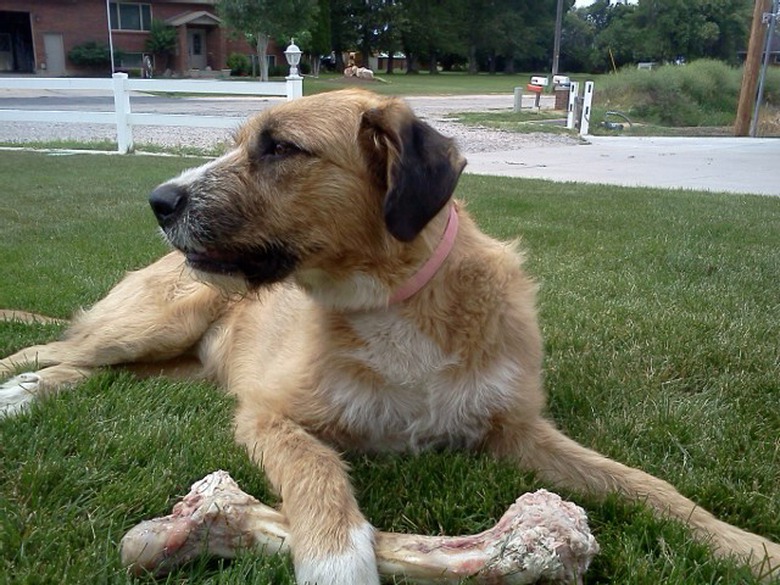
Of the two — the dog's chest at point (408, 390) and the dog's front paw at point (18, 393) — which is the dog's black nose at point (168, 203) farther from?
the dog's front paw at point (18, 393)

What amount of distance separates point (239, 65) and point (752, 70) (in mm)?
39186

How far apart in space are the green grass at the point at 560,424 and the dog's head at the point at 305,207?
72 cm

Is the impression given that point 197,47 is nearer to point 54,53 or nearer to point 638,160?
point 54,53

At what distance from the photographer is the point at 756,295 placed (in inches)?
203

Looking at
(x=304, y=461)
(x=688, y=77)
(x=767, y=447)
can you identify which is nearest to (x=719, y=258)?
(x=767, y=447)

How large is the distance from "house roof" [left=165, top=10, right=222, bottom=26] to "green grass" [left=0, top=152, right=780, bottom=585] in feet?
171

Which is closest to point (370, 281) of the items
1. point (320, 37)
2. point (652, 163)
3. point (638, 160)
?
point (652, 163)

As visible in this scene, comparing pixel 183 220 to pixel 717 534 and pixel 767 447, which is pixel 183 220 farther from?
pixel 767 447

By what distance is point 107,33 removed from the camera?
51.9 metres

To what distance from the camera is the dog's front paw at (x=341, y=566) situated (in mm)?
2074

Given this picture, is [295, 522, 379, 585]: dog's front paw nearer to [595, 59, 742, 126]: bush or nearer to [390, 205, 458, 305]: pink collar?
[390, 205, 458, 305]: pink collar

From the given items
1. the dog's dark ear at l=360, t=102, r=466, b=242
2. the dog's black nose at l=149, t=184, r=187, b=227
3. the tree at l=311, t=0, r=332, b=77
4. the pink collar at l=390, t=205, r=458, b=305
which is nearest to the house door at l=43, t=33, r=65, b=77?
the tree at l=311, t=0, r=332, b=77

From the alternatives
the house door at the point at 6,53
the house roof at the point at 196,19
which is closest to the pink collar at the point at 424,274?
the house roof at the point at 196,19

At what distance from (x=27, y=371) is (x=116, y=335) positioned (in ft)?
1.45
